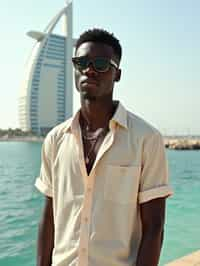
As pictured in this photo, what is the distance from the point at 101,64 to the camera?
3.19 feet

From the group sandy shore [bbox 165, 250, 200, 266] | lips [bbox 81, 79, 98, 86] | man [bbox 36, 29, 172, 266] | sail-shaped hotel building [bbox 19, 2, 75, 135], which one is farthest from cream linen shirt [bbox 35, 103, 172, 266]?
sail-shaped hotel building [bbox 19, 2, 75, 135]

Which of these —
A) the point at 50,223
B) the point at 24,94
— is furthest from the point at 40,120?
the point at 50,223

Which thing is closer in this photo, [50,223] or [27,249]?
[50,223]

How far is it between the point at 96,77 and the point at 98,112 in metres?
0.09

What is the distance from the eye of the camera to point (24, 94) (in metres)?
57.2

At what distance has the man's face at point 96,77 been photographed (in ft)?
3.22

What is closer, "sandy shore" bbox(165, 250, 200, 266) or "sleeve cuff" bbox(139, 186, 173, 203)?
"sleeve cuff" bbox(139, 186, 173, 203)

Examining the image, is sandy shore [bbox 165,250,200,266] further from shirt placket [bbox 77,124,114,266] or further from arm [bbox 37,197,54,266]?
shirt placket [bbox 77,124,114,266]

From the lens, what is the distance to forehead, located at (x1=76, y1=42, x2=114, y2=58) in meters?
0.99

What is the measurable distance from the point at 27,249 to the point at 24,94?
5295 cm

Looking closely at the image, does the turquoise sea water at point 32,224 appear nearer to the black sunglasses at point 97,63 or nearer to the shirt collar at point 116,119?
the shirt collar at point 116,119

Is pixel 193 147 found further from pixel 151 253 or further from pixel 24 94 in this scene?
pixel 151 253

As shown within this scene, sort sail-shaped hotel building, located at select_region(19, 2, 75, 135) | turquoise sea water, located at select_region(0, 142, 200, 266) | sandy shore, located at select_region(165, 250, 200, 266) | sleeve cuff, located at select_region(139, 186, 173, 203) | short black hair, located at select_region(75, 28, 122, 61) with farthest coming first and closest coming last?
sail-shaped hotel building, located at select_region(19, 2, 75, 135) → turquoise sea water, located at select_region(0, 142, 200, 266) → sandy shore, located at select_region(165, 250, 200, 266) → short black hair, located at select_region(75, 28, 122, 61) → sleeve cuff, located at select_region(139, 186, 173, 203)

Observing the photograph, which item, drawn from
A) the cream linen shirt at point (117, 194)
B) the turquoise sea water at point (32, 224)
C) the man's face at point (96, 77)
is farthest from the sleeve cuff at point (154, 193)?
the turquoise sea water at point (32, 224)
